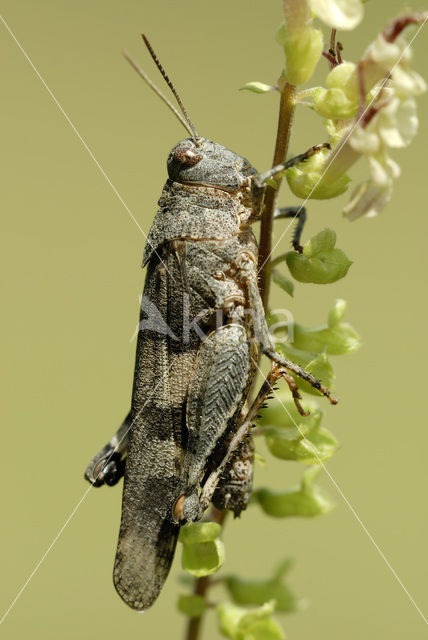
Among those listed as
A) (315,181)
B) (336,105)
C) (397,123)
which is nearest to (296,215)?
(315,181)

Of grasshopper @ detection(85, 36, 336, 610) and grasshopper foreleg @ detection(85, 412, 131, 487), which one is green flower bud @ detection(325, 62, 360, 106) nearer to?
grasshopper @ detection(85, 36, 336, 610)

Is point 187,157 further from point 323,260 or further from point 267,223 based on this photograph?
point 323,260

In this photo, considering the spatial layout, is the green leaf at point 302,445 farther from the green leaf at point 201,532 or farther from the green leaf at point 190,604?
the green leaf at point 190,604

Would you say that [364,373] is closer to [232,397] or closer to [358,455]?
[358,455]

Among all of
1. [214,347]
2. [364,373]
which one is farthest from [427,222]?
[214,347]

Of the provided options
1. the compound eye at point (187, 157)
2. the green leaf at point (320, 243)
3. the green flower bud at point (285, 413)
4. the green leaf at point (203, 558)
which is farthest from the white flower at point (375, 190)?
the green leaf at point (203, 558)

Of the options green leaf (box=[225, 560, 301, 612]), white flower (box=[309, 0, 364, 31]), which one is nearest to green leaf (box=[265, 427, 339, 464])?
green leaf (box=[225, 560, 301, 612])

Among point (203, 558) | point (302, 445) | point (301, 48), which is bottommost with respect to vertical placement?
point (203, 558)
